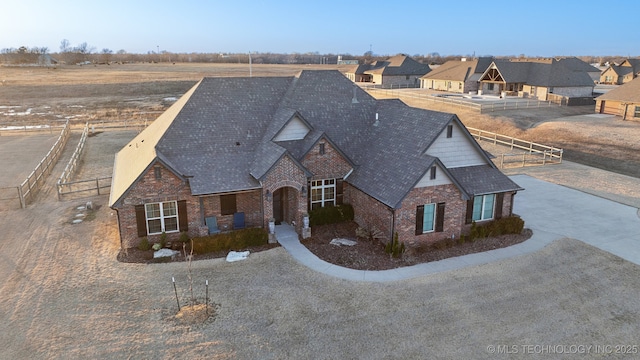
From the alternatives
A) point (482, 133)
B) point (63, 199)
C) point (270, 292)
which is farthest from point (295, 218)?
point (482, 133)

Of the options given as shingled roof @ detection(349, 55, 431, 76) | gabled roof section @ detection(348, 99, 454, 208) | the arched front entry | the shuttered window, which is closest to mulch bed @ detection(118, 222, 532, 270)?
the shuttered window

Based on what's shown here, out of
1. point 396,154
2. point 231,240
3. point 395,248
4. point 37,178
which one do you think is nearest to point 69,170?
point 37,178

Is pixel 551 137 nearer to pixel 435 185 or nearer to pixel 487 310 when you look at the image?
pixel 435 185

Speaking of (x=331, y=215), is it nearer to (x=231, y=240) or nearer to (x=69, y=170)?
(x=231, y=240)

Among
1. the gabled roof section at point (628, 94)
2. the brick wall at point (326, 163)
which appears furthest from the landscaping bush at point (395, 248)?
the gabled roof section at point (628, 94)

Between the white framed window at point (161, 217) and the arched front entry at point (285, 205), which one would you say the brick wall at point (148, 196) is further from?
the arched front entry at point (285, 205)
